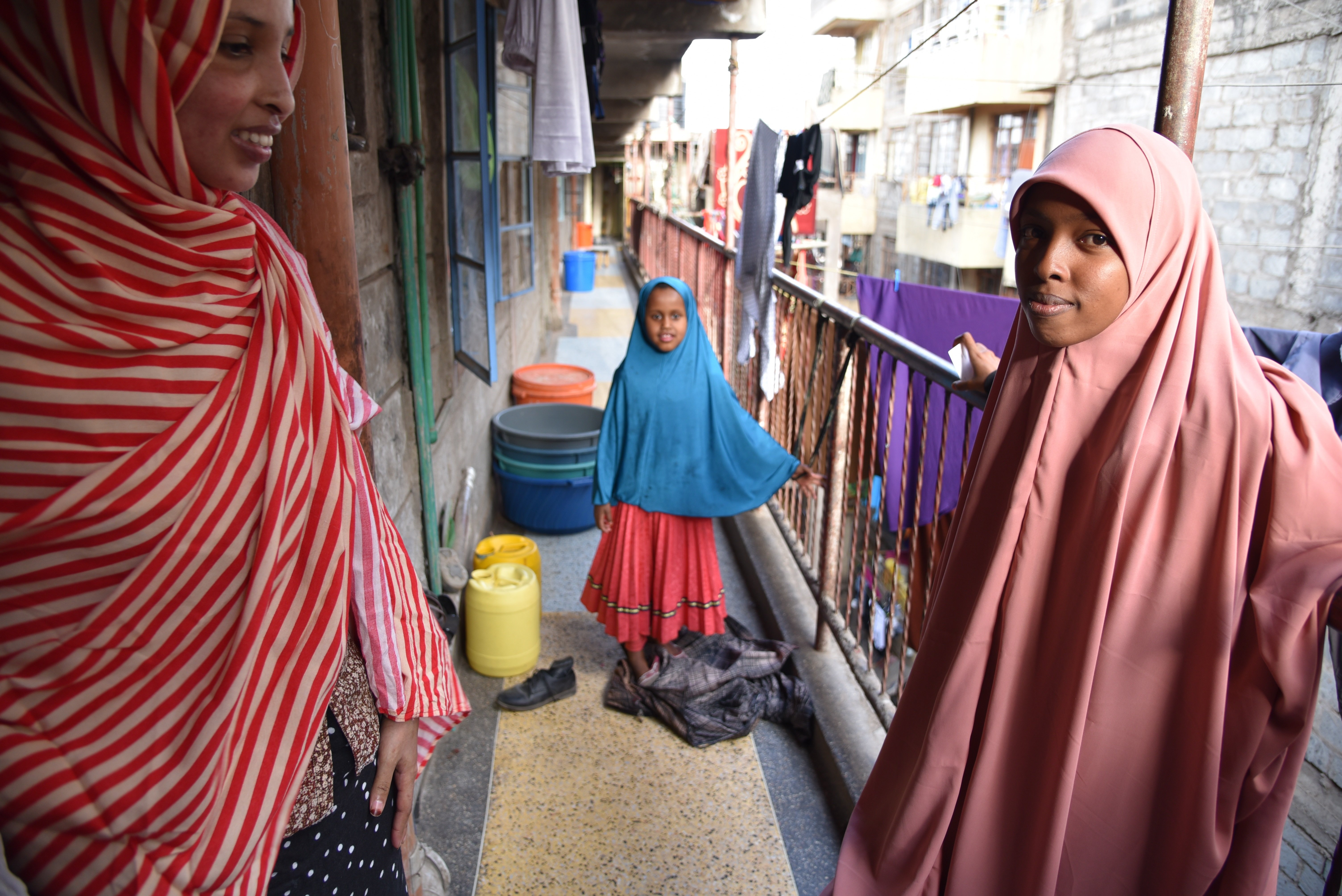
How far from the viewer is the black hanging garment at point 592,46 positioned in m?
3.60

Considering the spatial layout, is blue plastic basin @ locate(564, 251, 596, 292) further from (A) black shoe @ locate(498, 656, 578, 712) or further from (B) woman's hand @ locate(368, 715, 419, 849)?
(B) woman's hand @ locate(368, 715, 419, 849)

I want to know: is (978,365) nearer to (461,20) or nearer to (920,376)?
(920,376)

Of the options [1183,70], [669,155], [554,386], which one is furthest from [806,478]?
[669,155]

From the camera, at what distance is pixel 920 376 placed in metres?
3.05

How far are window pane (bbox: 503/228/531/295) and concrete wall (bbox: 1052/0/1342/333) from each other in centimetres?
649

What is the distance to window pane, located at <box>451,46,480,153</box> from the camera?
3160mm

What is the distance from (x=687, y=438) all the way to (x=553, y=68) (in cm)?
142

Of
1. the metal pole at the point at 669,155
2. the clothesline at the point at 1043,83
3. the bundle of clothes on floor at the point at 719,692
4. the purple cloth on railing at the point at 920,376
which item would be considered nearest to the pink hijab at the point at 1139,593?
the purple cloth on railing at the point at 920,376

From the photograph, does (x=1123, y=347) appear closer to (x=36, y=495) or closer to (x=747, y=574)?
(x=36, y=495)

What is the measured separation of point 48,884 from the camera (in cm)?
73

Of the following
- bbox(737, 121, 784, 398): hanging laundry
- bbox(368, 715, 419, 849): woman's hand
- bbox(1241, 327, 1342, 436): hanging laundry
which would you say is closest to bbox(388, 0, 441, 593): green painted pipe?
bbox(368, 715, 419, 849): woman's hand

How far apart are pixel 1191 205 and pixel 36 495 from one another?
143 centimetres

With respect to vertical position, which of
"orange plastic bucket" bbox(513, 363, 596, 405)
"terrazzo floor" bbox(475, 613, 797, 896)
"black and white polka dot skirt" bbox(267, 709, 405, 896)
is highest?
"black and white polka dot skirt" bbox(267, 709, 405, 896)

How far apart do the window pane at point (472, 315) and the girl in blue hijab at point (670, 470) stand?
2.06 ft
